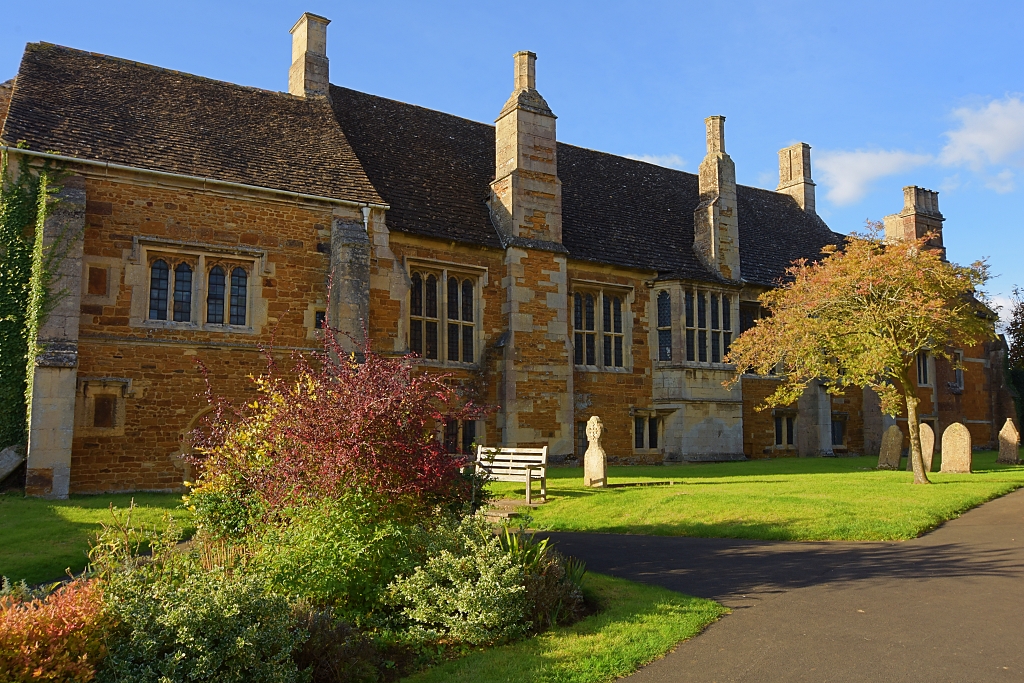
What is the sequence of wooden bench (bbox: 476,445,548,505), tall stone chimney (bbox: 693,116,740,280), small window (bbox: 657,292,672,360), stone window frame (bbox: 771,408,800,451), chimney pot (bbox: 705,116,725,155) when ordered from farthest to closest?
1. stone window frame (bbox: 771,408,800,451)
2. chimney pot (bbox: 705,116,725,155)
3. tall stone chimney (bbox: 693,116,740,280)
4. small window (bbox: 657,292,672,360)
5. wooden bench (bbox: 476,445,548,505)

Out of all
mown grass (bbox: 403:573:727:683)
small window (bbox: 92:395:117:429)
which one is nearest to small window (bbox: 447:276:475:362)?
small window (bbox: 92:395:117:429)

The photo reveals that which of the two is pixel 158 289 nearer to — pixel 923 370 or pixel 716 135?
pixel 716 135

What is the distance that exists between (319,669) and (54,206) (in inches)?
527

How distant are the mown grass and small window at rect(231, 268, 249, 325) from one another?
12.6 meters

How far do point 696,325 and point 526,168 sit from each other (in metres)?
7.52

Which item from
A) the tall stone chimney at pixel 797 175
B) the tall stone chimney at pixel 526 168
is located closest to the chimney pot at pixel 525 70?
the tall stone chimney at pixel 526 168

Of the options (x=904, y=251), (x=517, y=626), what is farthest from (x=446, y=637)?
(x=904, y=251)

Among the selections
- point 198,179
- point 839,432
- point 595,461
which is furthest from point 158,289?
point 839,432

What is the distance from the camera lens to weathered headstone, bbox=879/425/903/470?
23.5 metres

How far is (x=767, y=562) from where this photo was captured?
33.1ft

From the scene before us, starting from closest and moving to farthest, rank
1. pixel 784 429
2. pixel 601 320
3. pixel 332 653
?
pixel 332 653 → pixel 601 320 → pixel 784 429

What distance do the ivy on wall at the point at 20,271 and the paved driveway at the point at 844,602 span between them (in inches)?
446

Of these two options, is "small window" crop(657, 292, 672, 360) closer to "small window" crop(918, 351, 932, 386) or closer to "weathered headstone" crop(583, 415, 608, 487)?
"weathered headstone" crop(583, 415, 608, 487)

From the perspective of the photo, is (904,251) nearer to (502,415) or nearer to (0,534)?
(502,415)
